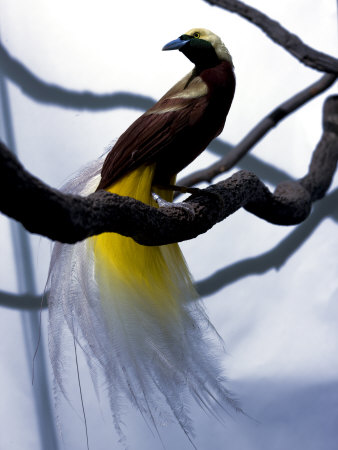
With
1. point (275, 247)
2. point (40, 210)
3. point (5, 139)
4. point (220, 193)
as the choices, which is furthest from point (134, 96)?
point (40, 210)

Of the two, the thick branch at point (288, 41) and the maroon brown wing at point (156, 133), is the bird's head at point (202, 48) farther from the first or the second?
the thick branch at point (288, 41)

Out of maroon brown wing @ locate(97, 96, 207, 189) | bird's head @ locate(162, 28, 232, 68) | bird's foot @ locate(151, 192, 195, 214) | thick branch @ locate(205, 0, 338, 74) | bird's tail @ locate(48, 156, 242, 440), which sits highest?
thick branch @ locate(205, 0, 338, 74)

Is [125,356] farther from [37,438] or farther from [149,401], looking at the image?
[37,438]

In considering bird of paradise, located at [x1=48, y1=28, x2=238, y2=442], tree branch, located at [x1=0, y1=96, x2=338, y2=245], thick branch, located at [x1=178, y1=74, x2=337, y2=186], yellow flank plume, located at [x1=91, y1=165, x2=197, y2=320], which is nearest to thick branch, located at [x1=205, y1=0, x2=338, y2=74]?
thick branch, located at [x1=178, y1=74, x2=337, y2=186]

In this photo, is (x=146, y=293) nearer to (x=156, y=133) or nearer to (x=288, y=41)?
(x=156, y=133)

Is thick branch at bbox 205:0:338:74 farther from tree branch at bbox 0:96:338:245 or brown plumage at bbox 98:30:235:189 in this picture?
brown plumage at bbox 98:30:235:189
